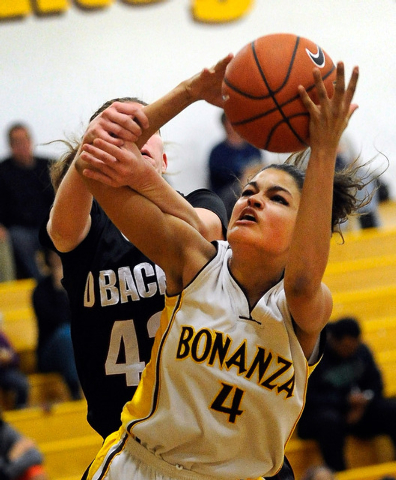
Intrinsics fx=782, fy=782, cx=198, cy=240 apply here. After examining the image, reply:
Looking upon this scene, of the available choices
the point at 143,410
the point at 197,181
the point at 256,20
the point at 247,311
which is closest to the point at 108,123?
the point at 247,311

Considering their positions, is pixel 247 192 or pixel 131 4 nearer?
pixel 247 192

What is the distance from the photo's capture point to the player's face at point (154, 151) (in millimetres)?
2840

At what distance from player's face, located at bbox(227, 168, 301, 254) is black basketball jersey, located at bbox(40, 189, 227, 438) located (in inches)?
22.8

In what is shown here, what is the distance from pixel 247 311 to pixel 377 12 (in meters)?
8.03

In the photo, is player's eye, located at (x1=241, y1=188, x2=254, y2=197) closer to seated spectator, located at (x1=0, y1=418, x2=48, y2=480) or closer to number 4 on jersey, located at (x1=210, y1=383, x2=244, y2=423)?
number 4 on jersey, located at (x1=210, y1=383, x2=244, y2=423)

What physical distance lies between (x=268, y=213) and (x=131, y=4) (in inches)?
282

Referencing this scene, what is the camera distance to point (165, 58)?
9055mm

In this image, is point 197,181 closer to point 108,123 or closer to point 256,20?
point 256,20

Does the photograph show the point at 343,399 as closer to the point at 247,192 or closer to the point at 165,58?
the point at 247,192

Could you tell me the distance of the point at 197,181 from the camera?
29.0ft

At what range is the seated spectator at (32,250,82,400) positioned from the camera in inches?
251

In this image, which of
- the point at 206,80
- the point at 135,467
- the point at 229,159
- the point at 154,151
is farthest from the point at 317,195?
the point at 229,159

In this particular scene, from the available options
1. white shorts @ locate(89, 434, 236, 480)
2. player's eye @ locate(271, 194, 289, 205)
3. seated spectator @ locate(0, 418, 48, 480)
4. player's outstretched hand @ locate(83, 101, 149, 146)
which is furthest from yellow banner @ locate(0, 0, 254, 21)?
white shorts @ locate(89, 434, 236, 480)

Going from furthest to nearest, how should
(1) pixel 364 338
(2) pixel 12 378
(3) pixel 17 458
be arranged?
(1) pixel 364 338 < (2) pixel 12 378 < (3) pixel 17 458
